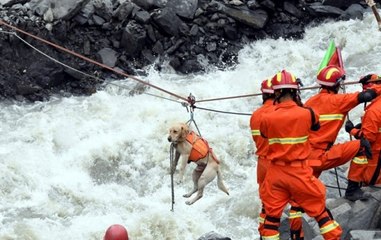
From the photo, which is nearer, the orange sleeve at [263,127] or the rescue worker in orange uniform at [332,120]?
the orange sleeve at [263,127]

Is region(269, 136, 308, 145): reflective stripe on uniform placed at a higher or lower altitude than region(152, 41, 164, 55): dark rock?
higher

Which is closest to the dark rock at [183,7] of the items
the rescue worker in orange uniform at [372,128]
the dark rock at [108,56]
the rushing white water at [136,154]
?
the rushing white water at [136,154]

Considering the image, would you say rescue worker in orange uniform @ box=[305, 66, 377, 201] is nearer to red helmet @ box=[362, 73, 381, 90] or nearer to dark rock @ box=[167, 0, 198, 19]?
red helmet @ box=[362, 73, 381, 90]

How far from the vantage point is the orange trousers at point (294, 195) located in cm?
561

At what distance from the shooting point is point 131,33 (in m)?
13.0

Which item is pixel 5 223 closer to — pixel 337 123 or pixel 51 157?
pixel 51 157

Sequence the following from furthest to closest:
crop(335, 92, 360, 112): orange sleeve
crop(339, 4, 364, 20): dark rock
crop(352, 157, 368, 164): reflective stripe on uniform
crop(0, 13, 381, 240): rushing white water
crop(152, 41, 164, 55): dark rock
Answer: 1. crop(339, 4, 364, 20): dark rock
2. crop(152, 41, 164, 55): dark rock
3. crop(0, 13, 381, 240): rushing white water
4. crop(352, 157, 368, 164): reflective stripe on uniform
5. crop(335, 92, 360, 112): orange sleeve

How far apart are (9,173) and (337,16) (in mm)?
9099

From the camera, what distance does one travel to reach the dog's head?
21.2 feet

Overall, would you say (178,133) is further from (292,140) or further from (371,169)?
(371,169)

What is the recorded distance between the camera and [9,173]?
32.4ft

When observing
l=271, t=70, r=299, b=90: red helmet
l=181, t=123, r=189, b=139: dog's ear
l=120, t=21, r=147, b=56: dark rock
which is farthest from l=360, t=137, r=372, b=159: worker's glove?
l=120, t=21, r=147, b=56: dark rock

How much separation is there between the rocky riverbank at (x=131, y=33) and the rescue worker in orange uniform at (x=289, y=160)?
7625mm

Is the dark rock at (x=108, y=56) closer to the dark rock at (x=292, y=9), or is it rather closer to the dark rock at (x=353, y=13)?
the dark rock at (x=292, y=9)
